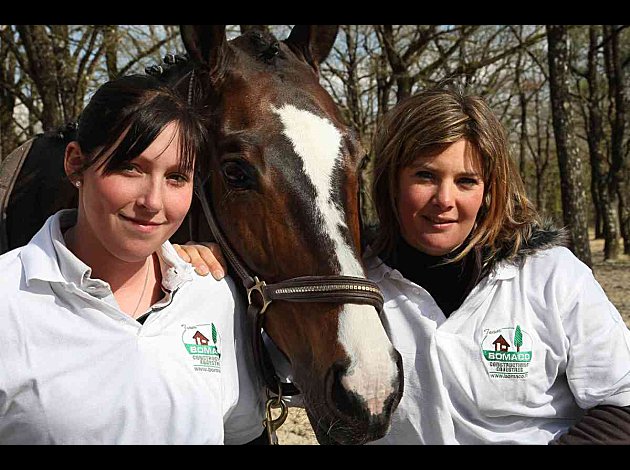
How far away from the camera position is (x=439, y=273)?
7.95 feet

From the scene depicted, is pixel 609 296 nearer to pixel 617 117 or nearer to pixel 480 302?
pixel 617 117

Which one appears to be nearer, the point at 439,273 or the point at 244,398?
the point at 244,398

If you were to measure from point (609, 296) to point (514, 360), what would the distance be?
34.3 feet

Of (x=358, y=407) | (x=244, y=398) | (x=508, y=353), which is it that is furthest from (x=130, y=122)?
(x=508, y=353)

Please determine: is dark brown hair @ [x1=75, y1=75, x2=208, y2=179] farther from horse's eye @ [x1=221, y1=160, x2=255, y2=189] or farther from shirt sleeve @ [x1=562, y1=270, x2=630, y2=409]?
shirt sleeve @ [x1=562, y1=270, x2=630, y2=409]

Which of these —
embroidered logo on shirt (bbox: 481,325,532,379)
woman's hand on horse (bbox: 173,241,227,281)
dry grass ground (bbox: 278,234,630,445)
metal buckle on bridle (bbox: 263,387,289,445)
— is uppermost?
woman's hand on horse (bbox: 173,241,227,281)

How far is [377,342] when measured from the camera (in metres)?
1.94

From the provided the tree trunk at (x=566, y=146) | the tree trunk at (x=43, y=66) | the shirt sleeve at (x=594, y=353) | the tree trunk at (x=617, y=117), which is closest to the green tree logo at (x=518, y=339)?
the shirt sleeve at (x=594, y=353)

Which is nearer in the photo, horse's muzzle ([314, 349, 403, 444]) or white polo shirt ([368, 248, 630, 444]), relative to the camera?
horse's muzzle ([314, 349, 403, 444])

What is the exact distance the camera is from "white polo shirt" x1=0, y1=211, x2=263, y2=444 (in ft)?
5.37

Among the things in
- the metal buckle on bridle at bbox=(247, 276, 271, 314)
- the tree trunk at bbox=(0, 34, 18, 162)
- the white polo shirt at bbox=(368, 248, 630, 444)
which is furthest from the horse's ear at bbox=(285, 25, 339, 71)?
the tree trunk at bbox=(0, 34, 18, 162)
